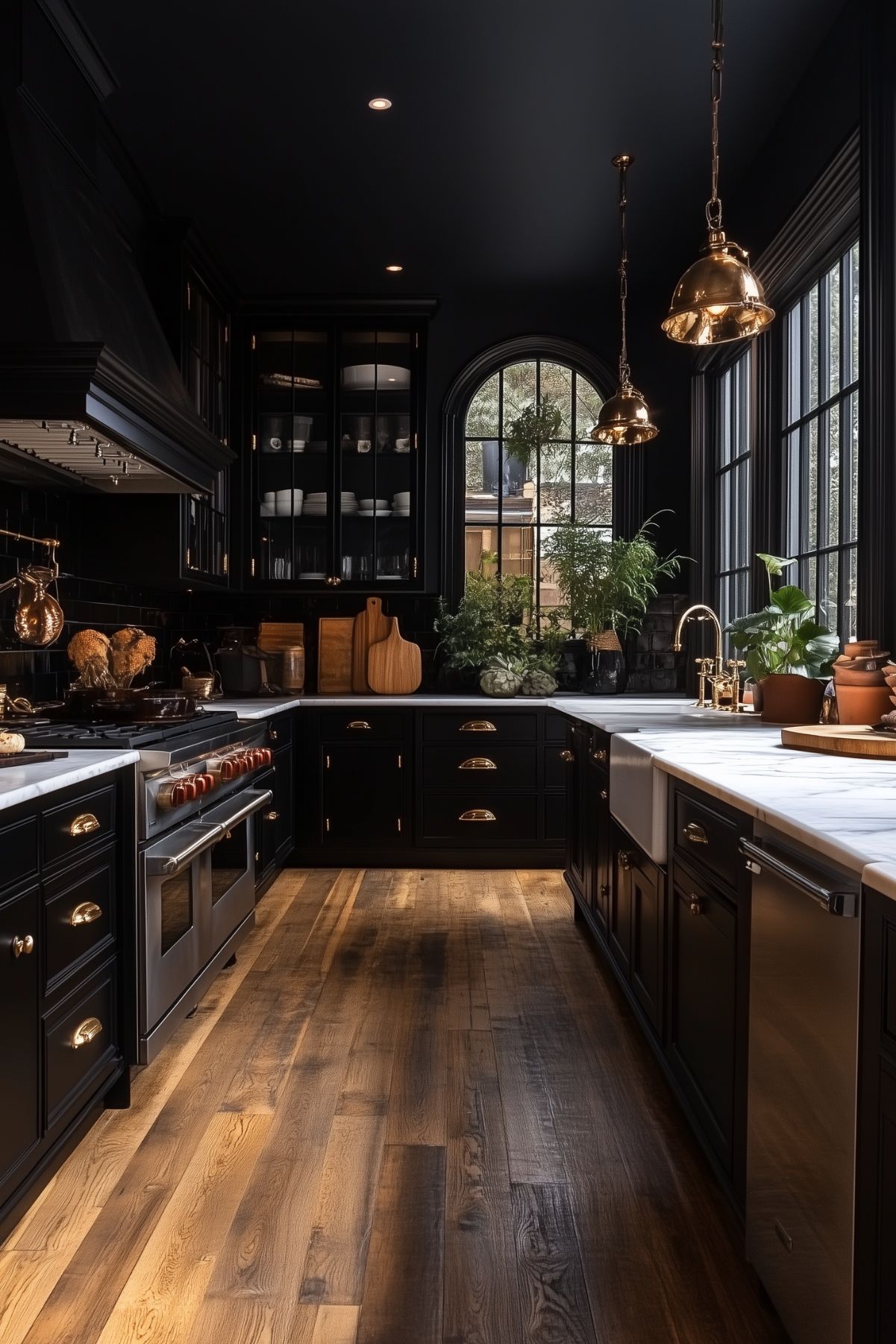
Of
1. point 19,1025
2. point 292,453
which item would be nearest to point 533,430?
point 292,453

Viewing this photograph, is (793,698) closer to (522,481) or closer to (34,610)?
(34,610)

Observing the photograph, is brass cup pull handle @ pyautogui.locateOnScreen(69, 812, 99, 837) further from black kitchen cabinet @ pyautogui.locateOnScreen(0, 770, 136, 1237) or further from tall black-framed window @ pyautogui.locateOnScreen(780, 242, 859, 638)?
tall black-framed window @ pyautogui.locateOnScreen(780, 242, 859, 638)

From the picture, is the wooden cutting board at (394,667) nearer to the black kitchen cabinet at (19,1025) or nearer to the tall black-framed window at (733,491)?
the tall black-framed window at (733,491)

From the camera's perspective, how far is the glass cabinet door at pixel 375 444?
5367 millimetres

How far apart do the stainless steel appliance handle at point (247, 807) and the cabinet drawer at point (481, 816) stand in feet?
4.68

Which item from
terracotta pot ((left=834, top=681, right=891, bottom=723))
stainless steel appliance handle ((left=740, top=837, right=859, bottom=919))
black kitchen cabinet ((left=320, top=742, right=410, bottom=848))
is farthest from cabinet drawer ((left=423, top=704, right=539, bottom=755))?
stainless steel appliance handle ((left=740, top=837, right=859, bottom=919))

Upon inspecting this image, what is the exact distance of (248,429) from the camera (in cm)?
532

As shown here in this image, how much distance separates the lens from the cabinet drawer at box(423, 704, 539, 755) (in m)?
5.01

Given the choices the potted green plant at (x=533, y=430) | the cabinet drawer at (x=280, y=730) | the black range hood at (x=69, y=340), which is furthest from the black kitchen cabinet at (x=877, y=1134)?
the potted green plant at (x=533, y=430)

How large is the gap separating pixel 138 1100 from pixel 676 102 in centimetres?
341

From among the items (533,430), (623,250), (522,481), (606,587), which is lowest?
(606,587)

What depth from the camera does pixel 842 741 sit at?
227 centimetres

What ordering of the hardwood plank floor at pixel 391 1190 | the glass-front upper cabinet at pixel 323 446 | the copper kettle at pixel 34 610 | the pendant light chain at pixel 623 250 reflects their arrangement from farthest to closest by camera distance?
the glass-front upper cabinet at pixel 323 446 → the pendant light chain at pixel 623 250 → the copper kettle at pixel 34 610 → the hardwood plank floor at pixel 391 1190

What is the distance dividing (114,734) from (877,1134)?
2.15m
